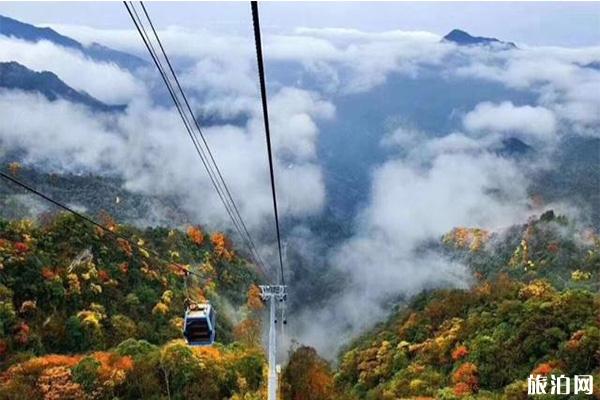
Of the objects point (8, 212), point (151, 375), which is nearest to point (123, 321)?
point (151, 375)

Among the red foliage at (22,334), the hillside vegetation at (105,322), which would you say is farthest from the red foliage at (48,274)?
the red foliage at (22,334)

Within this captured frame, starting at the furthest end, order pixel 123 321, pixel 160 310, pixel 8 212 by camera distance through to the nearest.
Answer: pixel 8 212 → pixel 160 310 → pixel 123 321

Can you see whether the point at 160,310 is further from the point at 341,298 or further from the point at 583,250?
the point at 341,298

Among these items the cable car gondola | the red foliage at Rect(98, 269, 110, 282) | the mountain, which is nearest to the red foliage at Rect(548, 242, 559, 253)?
the red foliage at Rect(98, 269, 110, 282)

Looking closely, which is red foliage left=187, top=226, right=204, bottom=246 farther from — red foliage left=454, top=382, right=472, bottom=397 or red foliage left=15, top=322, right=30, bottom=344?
red foliage left=454, top=382, right=472, bottom=397

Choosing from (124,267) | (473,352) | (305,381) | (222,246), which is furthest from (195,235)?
(305,381)

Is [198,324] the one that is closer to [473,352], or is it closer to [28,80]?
[473,352]
